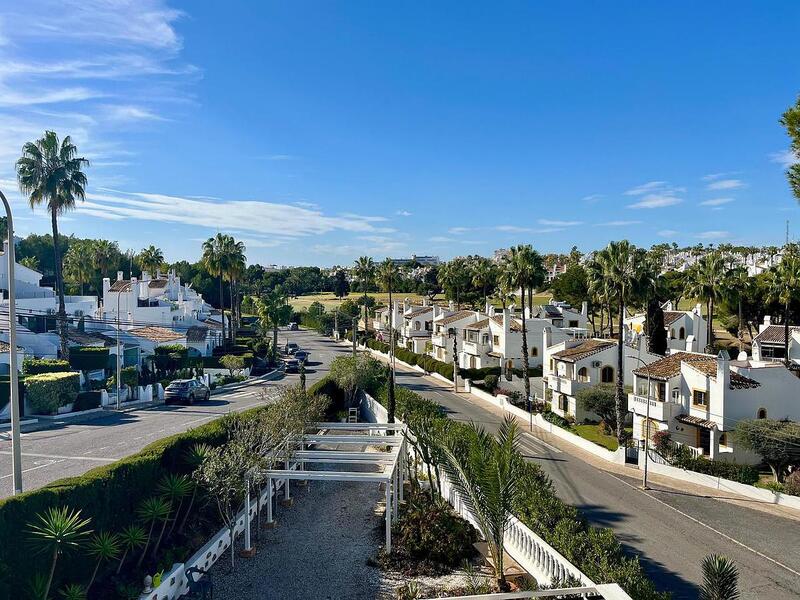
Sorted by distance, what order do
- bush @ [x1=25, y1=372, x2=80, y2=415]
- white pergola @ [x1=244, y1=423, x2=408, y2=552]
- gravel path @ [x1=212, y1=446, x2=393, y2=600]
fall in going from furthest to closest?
bush @ [x1=25, y1=372, x2=80, y2=415], white pergola @ [x1=244, y1=423, x2=408, y2=552], gravel path @ [x1=212, y1=446, x2=393, y2=600]

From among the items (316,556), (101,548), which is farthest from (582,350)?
(101,548)

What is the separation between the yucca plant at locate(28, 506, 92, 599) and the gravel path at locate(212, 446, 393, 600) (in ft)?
14.8

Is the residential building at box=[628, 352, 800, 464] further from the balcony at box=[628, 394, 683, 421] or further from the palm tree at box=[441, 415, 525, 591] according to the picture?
the palm tree at box=[441, 415, 525, 591]

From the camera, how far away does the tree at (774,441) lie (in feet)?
106

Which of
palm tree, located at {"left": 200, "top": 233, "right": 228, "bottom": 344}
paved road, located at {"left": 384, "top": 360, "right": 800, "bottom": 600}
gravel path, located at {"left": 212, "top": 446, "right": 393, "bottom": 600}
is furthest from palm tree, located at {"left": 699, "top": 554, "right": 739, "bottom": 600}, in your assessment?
palm tree, located at {"left": 200, "top": 233, "right": 228, "bottom": 344}

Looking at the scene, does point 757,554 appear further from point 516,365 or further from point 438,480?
point 516,365

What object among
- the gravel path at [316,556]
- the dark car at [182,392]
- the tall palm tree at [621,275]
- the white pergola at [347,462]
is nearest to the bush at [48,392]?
the dark car at [182,392]

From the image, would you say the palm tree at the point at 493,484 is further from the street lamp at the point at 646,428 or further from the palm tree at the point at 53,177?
the palm tree at the point at 53,177

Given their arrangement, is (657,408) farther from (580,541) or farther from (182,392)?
(182,392)

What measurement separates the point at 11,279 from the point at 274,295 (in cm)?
6843

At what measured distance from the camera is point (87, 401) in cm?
4059

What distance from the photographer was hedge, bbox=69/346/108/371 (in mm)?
48562

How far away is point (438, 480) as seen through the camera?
25.1 meters

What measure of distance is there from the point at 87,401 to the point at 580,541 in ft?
118
